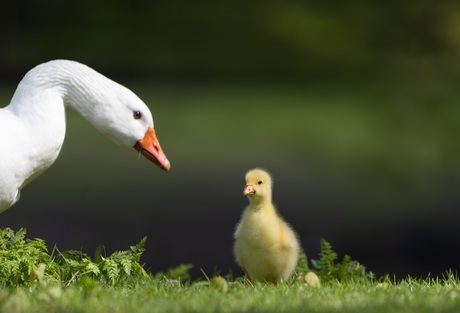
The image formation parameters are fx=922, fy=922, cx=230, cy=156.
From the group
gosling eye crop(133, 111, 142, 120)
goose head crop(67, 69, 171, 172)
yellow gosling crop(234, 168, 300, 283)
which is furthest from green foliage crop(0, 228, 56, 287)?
yellow gosling crop(234, 168, 300, 283)

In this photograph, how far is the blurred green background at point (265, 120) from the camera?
963 centimetres

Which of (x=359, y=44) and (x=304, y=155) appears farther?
(x=359, y=44)

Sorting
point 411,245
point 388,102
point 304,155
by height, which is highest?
point 388,102

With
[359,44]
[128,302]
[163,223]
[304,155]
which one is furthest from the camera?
[359,44]

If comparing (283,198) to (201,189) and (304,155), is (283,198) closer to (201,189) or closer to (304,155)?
(201,189)

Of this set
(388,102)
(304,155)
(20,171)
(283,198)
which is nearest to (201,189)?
(283,198)

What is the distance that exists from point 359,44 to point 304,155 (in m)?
5.12

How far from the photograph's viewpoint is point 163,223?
928 centimetres

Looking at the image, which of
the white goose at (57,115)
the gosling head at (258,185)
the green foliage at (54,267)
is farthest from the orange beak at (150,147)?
the gosling head at (258,185)

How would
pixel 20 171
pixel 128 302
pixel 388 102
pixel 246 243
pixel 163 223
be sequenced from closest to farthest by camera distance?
1. pixel 128 302
2. pixel 20 171
3. pixel 246 243
4. pixel 163 223
5. pixel 388 102

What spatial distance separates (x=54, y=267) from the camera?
4137 mm

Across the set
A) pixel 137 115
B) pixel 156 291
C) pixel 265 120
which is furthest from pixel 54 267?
pixel 265 120

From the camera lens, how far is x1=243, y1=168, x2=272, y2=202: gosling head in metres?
4.48

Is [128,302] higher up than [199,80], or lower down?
lower down
